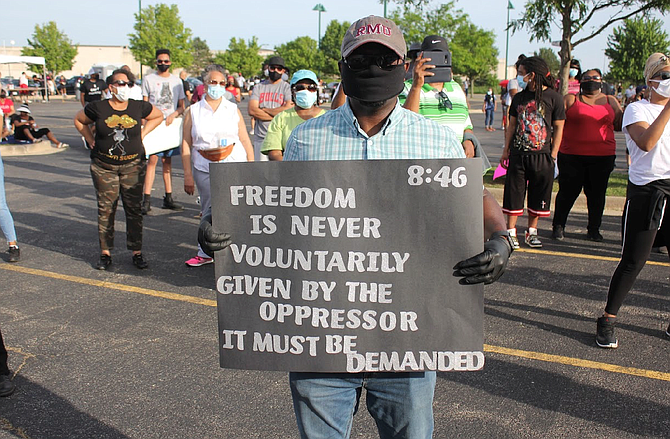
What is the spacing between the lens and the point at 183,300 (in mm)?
5297

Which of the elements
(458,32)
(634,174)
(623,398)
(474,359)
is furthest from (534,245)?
(458,32)

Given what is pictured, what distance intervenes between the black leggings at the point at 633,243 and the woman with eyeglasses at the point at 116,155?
4.24 metres

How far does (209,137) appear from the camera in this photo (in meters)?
6.20

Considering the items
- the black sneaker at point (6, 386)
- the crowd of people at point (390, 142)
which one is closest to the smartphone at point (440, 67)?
the crowd of people at point (390, 142)

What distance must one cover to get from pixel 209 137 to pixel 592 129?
4.20 m

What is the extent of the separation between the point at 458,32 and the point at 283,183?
5710cm

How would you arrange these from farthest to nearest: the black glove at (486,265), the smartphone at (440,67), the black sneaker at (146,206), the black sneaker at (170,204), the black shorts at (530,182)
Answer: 1. the black sneaker at (170,204)
2. the black sneaker at (146,206)
3. the black shorts at (530,182)
4. the smartphone at (440,67)
5. the black glove at (486,265)

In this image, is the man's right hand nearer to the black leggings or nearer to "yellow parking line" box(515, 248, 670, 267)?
the black leggings

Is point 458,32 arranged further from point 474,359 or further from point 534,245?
point 474,359

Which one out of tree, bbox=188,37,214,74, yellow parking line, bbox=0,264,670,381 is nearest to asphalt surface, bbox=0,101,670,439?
yellow parking line, bbox=0,264,670,381

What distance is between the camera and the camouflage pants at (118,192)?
20.0 feet

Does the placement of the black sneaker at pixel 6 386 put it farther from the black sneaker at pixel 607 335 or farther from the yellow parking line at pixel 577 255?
the yellow parking line at pixel 577 255

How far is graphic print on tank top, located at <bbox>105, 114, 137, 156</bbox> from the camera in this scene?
5.99 meters

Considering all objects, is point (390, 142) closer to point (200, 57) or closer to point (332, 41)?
point (332, 41)
